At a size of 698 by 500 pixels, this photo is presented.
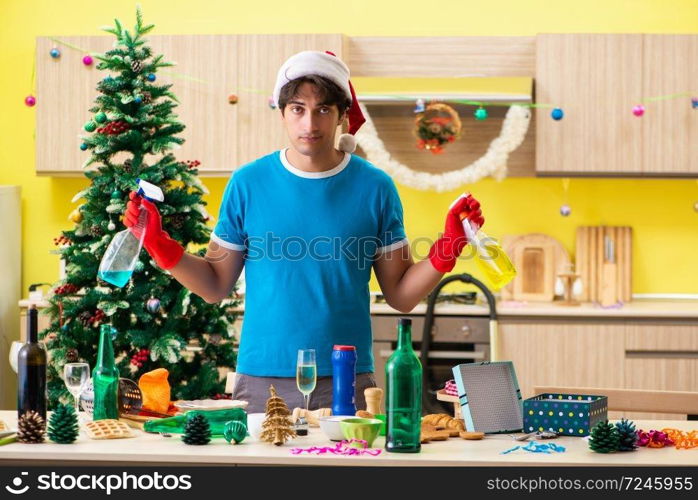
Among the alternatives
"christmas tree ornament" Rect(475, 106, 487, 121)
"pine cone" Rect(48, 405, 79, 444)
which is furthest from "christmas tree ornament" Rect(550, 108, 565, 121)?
"pine cone" Rect(48, 405, 79, 444)

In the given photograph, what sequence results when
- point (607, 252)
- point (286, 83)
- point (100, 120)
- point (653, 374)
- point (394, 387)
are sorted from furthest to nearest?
point (607, 252)
point (653, 374)
point (100, 120)
point (286, 83)
point (394, 387)

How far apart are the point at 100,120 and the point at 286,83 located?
1400 millimetres

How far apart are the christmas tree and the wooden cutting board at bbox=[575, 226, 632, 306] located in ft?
6.99

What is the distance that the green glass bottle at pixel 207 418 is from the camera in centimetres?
221

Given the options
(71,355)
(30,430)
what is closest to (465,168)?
(71,355)

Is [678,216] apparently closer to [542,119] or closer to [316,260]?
[542,119]

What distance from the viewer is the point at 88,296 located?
3.77 metres

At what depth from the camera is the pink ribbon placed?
2.03 metres

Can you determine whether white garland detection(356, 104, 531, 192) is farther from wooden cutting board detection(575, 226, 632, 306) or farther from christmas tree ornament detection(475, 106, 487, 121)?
wooden cutting board detection(575, 226, 632, 306)

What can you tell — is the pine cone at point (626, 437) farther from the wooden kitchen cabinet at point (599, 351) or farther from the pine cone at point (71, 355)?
the wooden kitchen cabinet at point (599, 351)

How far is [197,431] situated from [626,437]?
87 centimetres

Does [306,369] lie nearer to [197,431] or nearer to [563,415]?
[197,431]

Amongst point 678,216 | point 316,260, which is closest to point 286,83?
point 316,260

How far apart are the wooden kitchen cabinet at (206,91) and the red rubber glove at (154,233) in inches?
Result: 99.3
